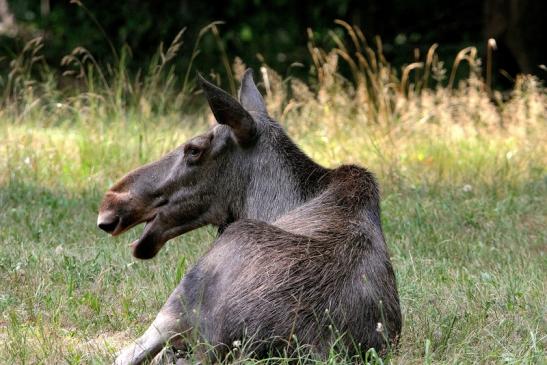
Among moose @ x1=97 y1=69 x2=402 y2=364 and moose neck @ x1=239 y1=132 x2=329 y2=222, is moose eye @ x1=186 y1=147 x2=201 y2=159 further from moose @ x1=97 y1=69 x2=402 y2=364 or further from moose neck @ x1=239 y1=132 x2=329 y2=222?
moose neck @ x1=239 y1=132 x2=329 y2=222

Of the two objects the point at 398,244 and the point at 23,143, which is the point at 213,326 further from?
the point at 23,143

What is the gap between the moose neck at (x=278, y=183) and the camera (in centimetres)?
591

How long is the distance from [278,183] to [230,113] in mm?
492

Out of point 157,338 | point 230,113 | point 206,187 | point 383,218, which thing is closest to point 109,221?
point 206,187

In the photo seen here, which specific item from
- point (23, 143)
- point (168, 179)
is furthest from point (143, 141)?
point (168, 179)

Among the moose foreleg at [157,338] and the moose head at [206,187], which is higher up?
the moose head at [206,187]

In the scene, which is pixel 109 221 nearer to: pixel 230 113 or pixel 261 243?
pixel 230 113

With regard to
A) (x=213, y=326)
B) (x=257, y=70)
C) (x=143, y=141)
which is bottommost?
(x=257, y=70)

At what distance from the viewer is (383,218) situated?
28.7ft

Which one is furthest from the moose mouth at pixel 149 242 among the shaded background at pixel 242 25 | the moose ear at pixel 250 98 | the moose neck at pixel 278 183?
the shaded background at pixel 242 25

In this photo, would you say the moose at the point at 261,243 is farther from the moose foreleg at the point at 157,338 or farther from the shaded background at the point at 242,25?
the shaded background at the point at 242,25

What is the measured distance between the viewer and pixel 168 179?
604 centimetres

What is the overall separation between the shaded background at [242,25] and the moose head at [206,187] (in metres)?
10.8

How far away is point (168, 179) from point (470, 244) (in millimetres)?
3033
